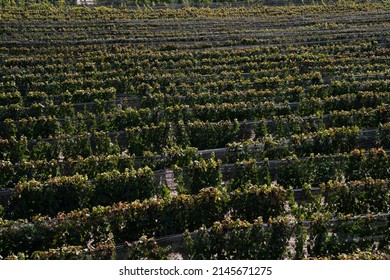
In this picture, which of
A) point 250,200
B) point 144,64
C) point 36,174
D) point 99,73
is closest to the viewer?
point 250,200

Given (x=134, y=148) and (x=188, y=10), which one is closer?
(x=134, y=148)

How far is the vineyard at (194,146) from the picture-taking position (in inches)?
489

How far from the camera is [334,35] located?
33219 millimetres

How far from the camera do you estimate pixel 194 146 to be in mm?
Result: 17953

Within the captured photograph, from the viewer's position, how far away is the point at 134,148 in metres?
17.6

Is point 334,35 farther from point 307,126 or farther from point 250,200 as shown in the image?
point 250,200

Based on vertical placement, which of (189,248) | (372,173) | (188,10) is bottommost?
(189,248)

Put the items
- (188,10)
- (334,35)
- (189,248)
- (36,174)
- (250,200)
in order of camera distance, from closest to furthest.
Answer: (189,248)
(250,200)
(36,174)
(334,35)
(188,10)

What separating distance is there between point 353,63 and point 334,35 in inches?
287

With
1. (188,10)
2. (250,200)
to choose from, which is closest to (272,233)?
(250,200)

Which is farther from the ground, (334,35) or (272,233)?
(334,35)

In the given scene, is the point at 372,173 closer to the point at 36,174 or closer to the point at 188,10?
the point at 36,174

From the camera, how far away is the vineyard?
40.8 feet

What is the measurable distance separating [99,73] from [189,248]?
1508 cm
